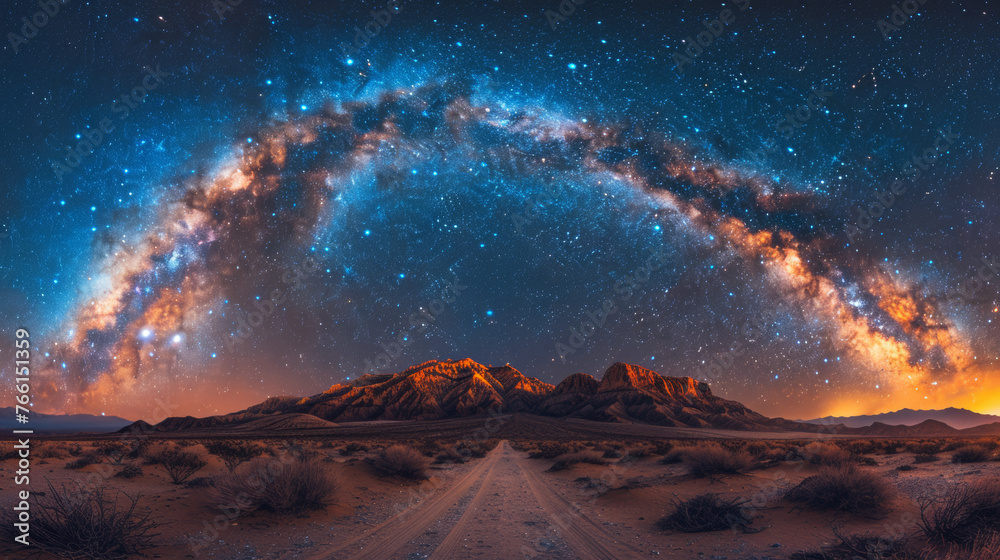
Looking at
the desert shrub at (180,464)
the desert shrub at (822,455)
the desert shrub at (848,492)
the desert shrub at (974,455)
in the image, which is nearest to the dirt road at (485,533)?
the desert shrub at (848,492)

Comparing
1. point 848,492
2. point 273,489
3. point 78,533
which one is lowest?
point 273,489

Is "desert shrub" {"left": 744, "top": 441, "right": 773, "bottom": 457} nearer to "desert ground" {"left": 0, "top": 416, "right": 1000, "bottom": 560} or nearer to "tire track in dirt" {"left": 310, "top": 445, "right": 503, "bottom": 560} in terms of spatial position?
"desert ground" {"left": 0, "top": 416, "right": 1000, "bottom": 560}

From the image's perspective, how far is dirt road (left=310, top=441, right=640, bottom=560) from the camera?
730 centimetres

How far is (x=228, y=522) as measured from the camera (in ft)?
29.2

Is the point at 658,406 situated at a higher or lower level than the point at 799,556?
lower

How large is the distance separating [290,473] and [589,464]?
16.0m

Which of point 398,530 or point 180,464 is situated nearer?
point 398,530

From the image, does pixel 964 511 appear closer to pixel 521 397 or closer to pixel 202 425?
pixel 521 397

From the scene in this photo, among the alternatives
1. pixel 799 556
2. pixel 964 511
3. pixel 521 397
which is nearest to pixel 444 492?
pixel 799 556

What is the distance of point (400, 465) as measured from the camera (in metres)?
15.5

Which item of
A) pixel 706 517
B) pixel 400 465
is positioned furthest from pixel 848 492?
pixel 400 465

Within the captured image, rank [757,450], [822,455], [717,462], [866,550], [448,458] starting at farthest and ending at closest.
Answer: [448,458]
[757,450]
[822,455]
[717,462]
[866,550]

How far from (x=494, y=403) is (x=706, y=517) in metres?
137

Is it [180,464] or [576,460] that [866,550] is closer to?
[576,460]
